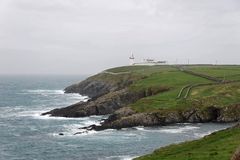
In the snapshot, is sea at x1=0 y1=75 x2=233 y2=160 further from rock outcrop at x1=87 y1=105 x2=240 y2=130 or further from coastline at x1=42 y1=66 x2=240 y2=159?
coastline at x1=42 y1=66 x2=240 y2=159

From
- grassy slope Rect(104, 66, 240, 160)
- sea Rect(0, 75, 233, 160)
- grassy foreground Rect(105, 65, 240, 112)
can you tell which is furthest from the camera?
grassy foreground Rect(105, 65, 240, 112)

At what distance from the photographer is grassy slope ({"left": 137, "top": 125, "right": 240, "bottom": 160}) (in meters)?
52.5

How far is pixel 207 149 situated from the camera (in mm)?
57594

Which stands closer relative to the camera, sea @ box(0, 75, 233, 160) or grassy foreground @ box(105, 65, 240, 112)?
sea @ box(0, 75, 233, 160)

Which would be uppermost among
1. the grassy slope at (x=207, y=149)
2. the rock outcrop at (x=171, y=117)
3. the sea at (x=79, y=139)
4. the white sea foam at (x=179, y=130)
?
the grassy slope at (x=207, y=149)

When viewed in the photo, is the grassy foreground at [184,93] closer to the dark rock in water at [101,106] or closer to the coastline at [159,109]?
the coastline at [159,109]

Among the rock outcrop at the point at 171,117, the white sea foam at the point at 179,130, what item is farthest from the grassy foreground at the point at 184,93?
the white sea foam at the point at 179,130

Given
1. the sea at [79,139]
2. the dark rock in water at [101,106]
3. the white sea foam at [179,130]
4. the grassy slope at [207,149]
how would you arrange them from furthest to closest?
the dark rock in water at [101,106] < the white sea foam at [179,130] < the sea at [79,139] < the grassy slope at [207,149]

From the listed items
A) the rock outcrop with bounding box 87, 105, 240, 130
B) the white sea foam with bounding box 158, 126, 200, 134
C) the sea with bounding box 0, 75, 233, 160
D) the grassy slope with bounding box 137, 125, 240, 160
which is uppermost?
the grassy slope with bounding box 137, 125, 240, 160

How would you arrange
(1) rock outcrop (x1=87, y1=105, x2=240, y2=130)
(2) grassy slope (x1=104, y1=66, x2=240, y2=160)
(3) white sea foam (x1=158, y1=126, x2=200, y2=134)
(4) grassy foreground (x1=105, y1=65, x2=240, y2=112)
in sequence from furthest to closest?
1. (4) grassy foreground (x1=105, y1=65, x2=240, y2=112)
2. (1) rock outcrop (x1=87, y1=105, x2=240, y2=130)
3. (3) white sea foam (x1=158, y1=126, x2=200, y2=134)
4. (2) grassy slope (x1=104, y1=66, x2=240, y2=160)

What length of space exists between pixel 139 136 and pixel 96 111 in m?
44.3

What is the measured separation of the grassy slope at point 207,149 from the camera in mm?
52469

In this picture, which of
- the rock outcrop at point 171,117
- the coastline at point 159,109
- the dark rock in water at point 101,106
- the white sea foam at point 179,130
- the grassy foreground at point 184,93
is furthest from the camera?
the dark rock in water at point 101,106

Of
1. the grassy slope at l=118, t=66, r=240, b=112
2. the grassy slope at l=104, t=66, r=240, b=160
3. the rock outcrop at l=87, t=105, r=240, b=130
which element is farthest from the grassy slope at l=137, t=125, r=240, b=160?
the grassy slope at l=118, t=66, r=240, b=112
